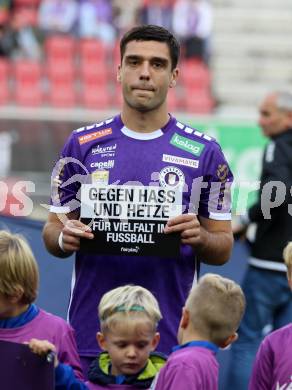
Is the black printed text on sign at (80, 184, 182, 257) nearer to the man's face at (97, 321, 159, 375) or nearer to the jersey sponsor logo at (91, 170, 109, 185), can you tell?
the jersey sponsor logo at (91, 170, 109, 185)

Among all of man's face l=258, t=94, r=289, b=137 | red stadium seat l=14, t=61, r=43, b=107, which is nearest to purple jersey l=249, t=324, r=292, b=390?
man's face l=258, t=94, r=289, b=137

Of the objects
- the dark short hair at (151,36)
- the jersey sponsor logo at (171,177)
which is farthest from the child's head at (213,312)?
the dark short hair at (151,36)

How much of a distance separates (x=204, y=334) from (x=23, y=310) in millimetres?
615

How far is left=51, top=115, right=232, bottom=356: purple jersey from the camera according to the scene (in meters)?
4.06

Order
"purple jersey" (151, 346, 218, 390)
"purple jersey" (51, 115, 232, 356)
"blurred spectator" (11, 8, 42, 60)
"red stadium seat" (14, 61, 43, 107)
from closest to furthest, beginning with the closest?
"purple jersey" (151, 346, 218, 390), "purple jersey" (51, 115, 232, 356), "red stadium seat" (14, 61, 43, 107), "blurred spectator" (11, 8, 42, 60)

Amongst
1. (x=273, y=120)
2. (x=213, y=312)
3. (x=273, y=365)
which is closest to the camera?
(x=213, y=312)

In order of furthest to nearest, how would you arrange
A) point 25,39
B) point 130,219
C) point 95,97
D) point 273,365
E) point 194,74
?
point 194,74 < point 25,39 < point 95,97 < point 130,219 < point 273,365

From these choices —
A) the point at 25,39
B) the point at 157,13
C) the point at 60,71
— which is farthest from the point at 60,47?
the point at 157,13

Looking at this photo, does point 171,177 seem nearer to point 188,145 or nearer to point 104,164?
point 188,145

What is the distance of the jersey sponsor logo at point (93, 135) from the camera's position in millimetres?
4172

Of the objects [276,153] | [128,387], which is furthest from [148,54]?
[276,153]

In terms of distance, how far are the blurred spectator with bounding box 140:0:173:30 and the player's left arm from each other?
12.4m

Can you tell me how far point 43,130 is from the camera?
13.8m

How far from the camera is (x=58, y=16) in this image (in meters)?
16.2
